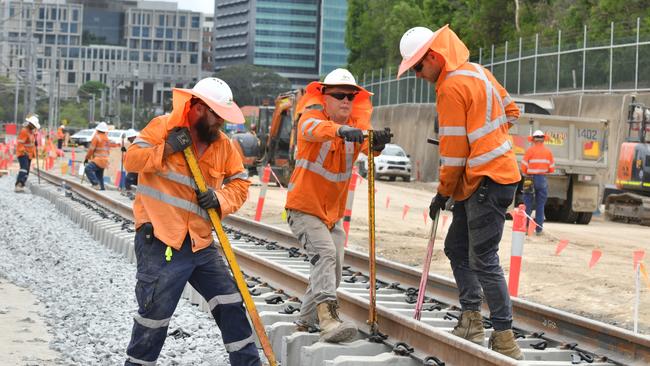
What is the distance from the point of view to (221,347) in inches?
330

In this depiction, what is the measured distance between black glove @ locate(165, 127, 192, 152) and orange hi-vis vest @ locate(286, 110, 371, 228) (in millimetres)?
1350

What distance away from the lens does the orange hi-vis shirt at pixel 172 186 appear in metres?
6.41

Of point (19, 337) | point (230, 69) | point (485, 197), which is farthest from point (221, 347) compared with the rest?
point (230, 69)

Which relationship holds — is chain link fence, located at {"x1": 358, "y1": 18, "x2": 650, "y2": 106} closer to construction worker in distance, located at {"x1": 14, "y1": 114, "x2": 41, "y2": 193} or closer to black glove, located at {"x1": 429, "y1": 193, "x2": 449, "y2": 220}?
construction worker in distance, located at {"x1": 14, "y1": 114, "x2": 41, "y2": 193}

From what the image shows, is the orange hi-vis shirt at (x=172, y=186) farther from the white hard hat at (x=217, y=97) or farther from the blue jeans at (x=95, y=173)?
the blue jeans at (x=95, y=173)

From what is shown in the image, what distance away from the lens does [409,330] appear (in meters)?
7.48

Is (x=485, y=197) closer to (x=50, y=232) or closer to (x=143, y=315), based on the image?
(x=143, y=315)

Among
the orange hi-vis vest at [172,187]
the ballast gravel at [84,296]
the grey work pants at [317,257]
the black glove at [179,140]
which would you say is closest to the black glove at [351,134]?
the grey work pants at [317,257]

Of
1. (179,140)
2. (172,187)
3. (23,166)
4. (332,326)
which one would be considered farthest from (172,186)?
(23,166)

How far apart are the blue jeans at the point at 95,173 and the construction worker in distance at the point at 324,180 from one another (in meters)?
21.2

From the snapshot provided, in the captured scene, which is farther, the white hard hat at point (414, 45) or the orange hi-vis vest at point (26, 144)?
the orange hi-vis vest at point (26, 144)

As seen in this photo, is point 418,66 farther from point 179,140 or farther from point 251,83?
point 251,83

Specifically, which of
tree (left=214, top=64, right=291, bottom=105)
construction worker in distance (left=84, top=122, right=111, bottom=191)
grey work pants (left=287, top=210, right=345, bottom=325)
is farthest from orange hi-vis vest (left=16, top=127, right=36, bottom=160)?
tree (left=214, top=64, right=291, bottom=105)

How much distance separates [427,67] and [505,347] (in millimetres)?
1813
